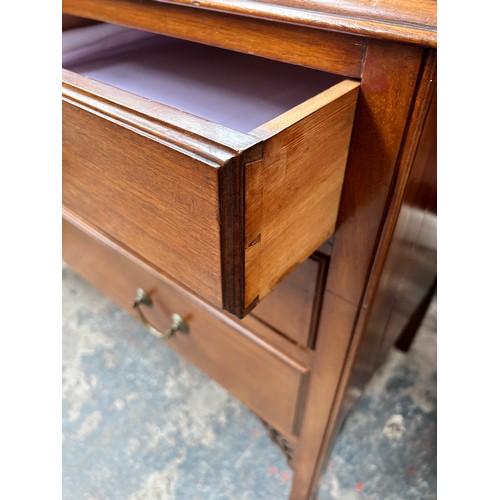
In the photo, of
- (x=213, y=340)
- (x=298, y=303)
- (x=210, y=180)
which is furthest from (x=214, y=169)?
(x=213, y=340)

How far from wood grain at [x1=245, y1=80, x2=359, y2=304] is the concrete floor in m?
0.53

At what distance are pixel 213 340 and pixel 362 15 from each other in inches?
15.7

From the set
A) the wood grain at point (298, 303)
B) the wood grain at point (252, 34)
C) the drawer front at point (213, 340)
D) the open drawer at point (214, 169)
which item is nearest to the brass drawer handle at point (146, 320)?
the drawer front at point (213, 340)

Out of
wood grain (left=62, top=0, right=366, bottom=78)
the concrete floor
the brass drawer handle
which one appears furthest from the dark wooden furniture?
the concrete floor

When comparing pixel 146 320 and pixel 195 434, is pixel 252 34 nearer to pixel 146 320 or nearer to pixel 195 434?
pixel 146 320

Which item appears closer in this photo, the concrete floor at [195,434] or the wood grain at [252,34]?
the wood grain at [252,34]

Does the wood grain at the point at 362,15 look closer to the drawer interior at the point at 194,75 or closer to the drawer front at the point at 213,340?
the drawer interior at the point at 194,75

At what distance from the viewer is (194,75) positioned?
405 mm

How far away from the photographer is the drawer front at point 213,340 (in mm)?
514

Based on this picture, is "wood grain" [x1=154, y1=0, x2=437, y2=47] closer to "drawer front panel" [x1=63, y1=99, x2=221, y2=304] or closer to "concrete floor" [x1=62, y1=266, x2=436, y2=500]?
"drawer front panel" [x1=63, y1=99, x2=221, y2=304]

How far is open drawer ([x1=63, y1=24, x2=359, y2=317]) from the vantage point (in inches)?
9.3

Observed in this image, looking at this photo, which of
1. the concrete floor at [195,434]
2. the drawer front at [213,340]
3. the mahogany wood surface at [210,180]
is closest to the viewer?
the mahogany wood surface at [210,180]

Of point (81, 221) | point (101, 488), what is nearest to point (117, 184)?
point (81, 221)

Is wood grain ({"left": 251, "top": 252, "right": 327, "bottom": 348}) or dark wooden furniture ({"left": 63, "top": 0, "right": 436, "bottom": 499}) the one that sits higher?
dark wooden furniture ({"left": 63, "top": 0, "right": 436, "bottom": 499})
